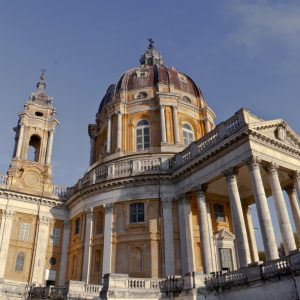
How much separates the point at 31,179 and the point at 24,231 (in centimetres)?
483

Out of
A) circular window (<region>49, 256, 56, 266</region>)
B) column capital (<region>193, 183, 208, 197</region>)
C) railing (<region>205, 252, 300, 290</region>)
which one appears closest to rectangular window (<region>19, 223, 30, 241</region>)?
circular window (<region>49, 256, 56, 266</region>)

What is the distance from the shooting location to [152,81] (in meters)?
35.4

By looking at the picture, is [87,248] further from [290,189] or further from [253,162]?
[290,189]

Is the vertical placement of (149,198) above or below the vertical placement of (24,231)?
above

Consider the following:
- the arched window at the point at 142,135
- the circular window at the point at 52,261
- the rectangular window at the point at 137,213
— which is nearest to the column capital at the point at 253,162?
the rectangular window at the point at 137,213

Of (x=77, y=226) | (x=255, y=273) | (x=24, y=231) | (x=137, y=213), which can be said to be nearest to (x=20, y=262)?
(x=24, y=231)

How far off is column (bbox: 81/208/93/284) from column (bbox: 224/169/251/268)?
11107mm

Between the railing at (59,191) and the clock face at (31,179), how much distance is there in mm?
1518

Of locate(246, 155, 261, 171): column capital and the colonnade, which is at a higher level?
locate(246, 155, 261, 171): column capital

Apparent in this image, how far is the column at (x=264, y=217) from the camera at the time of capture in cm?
1762

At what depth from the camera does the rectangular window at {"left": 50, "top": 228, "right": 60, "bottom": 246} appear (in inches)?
1158

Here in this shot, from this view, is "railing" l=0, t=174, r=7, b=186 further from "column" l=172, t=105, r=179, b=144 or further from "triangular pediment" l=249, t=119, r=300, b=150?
"triangular pediment" l=249, t=119, r=300, b=150

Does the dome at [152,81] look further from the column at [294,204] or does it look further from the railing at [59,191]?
the column at [294,204]

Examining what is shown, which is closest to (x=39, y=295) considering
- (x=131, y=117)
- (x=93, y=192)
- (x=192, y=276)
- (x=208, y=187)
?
(x=93, y=192)
